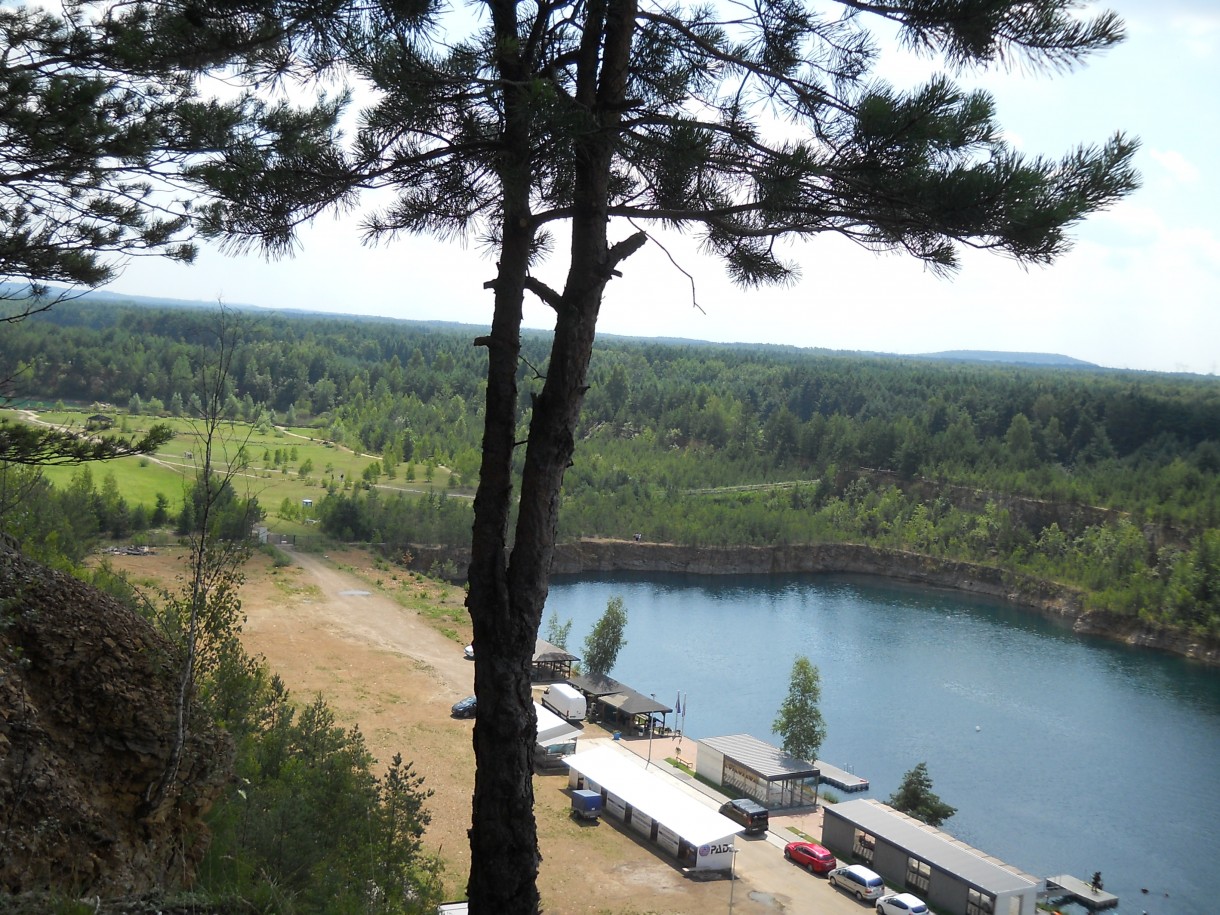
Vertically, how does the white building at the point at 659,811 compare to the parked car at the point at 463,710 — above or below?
above

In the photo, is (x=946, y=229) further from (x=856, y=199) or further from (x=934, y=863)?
(x=934, y=863)

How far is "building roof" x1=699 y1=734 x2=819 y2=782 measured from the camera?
608 inches

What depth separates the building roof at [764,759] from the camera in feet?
50.7

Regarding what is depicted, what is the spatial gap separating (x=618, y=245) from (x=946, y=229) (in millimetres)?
1167

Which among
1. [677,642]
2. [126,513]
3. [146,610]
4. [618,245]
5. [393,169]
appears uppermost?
[393,169]

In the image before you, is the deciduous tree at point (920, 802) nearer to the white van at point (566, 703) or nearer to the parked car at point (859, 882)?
the parked car at point (859, 882)

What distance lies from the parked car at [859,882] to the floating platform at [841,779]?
15.9 feet

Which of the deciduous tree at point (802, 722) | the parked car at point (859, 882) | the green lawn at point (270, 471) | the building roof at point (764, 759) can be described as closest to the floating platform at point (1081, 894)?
the parked car at point (859, 882)

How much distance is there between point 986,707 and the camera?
22.8 meters

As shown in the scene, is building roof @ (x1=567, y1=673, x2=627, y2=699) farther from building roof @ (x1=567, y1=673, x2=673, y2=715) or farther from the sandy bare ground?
the sandy bare ground

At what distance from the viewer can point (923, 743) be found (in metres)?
20.1

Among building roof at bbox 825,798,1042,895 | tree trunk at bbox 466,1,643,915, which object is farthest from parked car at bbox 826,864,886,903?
tree trunk at bbox 466,1,643,915

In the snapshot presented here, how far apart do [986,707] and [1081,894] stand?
9235 millimetres

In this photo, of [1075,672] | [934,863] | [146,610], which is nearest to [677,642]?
[1075,672]
